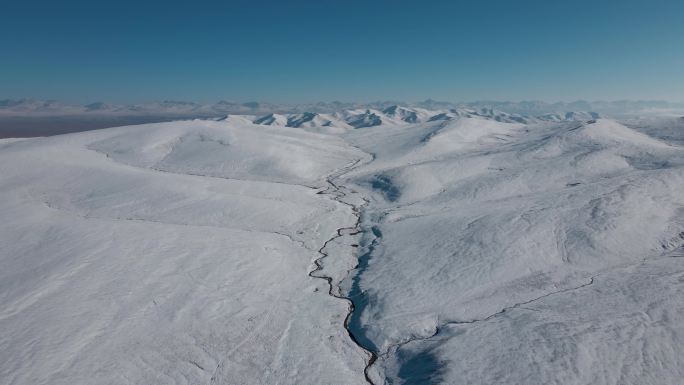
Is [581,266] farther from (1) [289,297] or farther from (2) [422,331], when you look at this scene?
(1) [289,297]

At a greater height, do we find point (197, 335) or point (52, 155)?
point (52, 155)

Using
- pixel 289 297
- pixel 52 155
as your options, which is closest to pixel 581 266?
pixel 289 297

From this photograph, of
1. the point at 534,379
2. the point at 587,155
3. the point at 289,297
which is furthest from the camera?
the point at 587,155

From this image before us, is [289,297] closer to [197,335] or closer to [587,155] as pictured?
[197,335]

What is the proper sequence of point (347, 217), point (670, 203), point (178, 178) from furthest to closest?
point (178, 178) < point (347, 217) < point (670, 203)

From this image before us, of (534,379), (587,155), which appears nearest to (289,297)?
(534,379)

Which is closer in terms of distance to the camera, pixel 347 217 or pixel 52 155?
pixel 347 217
